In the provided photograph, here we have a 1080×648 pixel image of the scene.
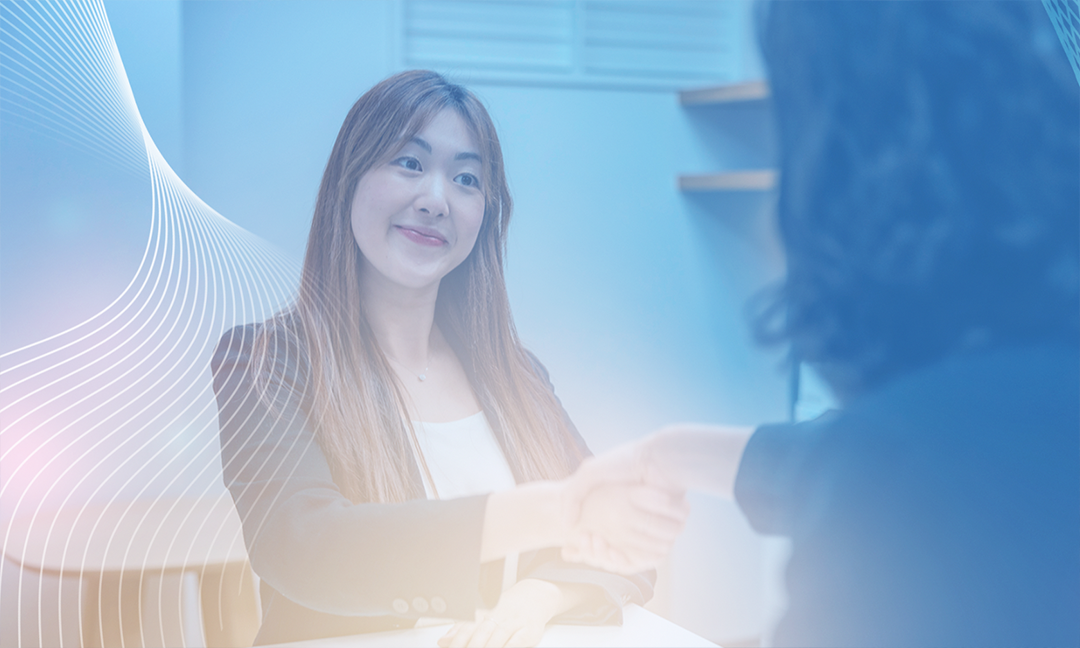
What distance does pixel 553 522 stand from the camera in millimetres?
970

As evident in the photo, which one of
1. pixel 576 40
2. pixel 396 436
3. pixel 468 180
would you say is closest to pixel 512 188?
pixel 468 180

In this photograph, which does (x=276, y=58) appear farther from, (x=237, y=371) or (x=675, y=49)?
(x=675, y=49)

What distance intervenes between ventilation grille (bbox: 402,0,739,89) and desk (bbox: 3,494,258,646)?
0.58m

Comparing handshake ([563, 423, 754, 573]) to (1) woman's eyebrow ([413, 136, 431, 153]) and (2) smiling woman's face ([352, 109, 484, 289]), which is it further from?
(1) woman's eyebrow ([413, 136, 431, 153])

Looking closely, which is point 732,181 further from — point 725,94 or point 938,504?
point 938,504

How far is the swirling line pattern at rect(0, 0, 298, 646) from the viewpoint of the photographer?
2.94 ft

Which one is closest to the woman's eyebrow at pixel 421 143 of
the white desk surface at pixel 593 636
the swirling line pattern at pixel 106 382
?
the swirling line pattern at pixel 106 382

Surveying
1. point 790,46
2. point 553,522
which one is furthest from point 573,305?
point 790,46

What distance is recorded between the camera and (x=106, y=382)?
906 mm

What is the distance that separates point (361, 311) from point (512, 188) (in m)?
0.23

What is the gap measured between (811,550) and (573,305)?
39 centimetres

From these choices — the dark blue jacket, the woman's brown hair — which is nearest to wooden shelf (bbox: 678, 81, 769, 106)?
the woman's brown hair

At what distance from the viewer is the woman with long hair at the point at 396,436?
3.03ft

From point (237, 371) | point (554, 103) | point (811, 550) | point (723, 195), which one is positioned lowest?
→ point (811, 550)
